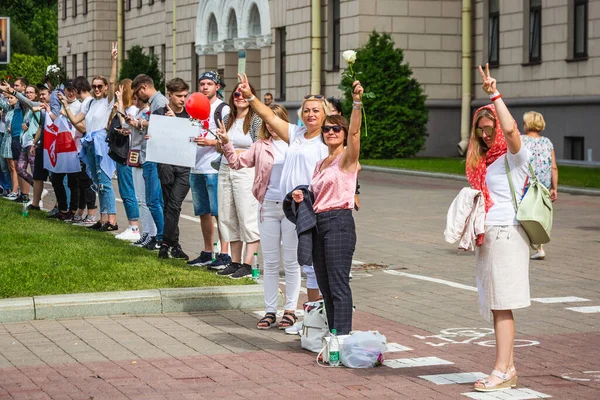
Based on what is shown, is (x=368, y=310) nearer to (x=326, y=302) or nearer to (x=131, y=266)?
(x=326, y=302)

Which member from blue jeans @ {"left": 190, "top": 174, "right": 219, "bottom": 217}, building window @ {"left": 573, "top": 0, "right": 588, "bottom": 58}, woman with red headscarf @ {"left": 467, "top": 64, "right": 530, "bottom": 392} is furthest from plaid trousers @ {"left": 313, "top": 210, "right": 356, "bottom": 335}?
building window @ {"left": 573, "top": 0, "right": 588, "bottom": 58}

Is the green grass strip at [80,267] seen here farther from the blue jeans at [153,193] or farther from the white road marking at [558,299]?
the white road marking at [558,299]

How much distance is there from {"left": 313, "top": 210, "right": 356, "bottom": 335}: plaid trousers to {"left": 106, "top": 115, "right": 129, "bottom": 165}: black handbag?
658 cm

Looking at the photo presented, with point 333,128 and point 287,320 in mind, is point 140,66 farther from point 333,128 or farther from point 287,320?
point 333,128

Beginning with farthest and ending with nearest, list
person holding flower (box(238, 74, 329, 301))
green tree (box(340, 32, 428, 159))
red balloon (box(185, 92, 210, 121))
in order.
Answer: green tree (box(340, 32, 428, 159)) → red balloon (box(185, 92, 210, 121)) → person holding flower (box(238, 74, 329, 301))

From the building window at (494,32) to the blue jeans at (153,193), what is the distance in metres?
20.7

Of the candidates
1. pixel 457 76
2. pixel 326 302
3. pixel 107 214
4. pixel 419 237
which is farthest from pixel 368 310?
pixel 457 76

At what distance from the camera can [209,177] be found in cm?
1235

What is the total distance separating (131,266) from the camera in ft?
39.0

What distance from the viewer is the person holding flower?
9.16m

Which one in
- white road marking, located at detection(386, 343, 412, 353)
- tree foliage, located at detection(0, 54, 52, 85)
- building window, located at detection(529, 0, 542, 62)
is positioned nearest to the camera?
white road marking, located at detection(386, 343, 412, 353)

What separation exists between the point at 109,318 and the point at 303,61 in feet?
93.9

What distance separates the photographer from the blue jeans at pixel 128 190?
49.2 ft

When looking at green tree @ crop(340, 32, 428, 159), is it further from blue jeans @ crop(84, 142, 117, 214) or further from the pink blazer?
the pink blazer
